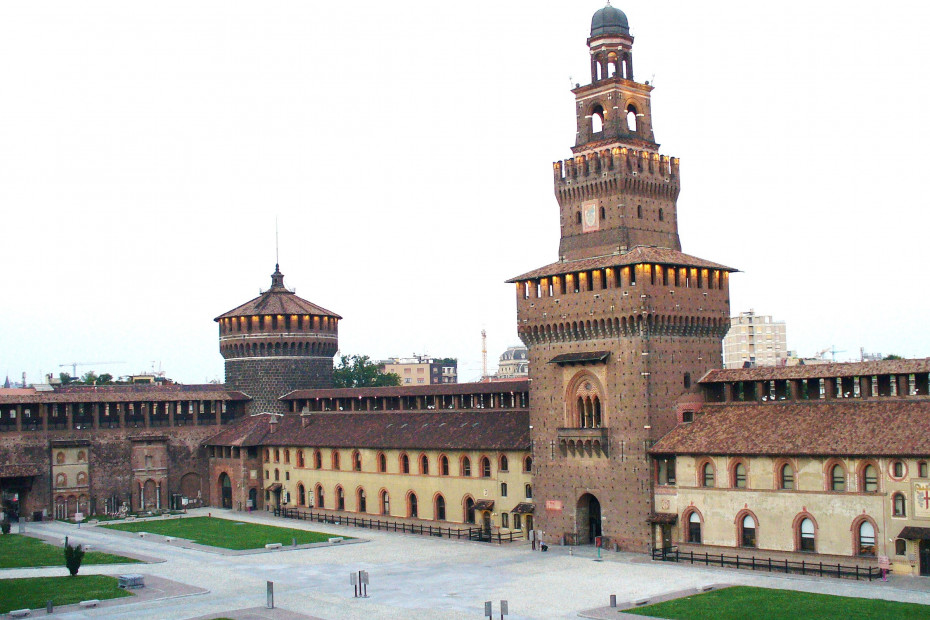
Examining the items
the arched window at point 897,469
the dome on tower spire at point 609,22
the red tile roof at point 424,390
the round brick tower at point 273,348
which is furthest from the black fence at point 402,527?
the dome on tower spire at point 609,22

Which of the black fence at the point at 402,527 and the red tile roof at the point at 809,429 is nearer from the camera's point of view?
the red tile roof at the point at 809,429

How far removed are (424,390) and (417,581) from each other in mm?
30466

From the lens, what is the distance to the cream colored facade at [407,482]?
73375mm

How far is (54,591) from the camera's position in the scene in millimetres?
53406

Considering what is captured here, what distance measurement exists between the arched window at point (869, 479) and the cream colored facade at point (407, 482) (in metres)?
23.3

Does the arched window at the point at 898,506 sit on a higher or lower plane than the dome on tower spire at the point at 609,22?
lower

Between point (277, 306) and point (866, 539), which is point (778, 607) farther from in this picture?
point (277, 306)

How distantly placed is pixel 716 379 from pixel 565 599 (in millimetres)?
20755

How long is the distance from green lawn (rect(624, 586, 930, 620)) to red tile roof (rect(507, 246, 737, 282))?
70.5ft

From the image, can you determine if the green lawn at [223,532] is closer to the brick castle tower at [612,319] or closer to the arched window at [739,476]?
the brick castle tower at [612,319]

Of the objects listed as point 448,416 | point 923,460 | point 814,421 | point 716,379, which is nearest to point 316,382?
point 448,416

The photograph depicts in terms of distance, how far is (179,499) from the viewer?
9475cm

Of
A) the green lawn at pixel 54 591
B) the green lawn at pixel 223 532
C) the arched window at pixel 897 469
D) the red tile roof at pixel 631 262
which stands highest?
the red tile roof at pixel 631 262

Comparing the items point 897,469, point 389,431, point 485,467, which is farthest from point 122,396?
point 897,469
